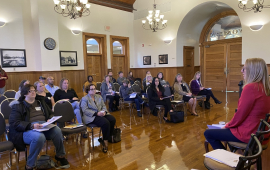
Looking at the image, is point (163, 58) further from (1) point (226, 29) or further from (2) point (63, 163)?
(2) point (63, 163)

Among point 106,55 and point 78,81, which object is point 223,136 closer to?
point 78,81

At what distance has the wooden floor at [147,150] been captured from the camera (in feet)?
9.26

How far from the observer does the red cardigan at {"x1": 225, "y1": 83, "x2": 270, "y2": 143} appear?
1.95 meters

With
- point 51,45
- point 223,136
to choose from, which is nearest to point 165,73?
point 51,45

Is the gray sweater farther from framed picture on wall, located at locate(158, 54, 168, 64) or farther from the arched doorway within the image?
the arched doorway

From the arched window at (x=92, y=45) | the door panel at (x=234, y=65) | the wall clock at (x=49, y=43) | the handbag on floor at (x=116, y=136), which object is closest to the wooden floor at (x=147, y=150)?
the handbag on floor at (x=116, y=136)

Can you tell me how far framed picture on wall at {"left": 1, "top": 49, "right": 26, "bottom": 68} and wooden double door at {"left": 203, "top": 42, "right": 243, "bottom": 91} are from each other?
855cm

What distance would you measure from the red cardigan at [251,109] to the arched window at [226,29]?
27.2ft

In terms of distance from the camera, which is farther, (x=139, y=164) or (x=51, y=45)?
(x=51, y=45)

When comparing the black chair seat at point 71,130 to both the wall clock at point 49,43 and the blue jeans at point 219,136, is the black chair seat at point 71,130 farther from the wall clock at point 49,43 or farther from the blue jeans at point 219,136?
the wall clock at point 49,43

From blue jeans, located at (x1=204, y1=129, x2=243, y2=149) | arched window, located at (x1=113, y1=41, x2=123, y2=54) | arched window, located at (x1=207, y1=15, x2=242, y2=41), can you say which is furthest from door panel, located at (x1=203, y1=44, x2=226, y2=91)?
blue jeans, located at (x1=204, y1=129, x2=243, y2=149)

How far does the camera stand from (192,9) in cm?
898

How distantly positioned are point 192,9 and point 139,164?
26.4 ft

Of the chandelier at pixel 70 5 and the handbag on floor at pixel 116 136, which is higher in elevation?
the chandelier at pixel 70 5
